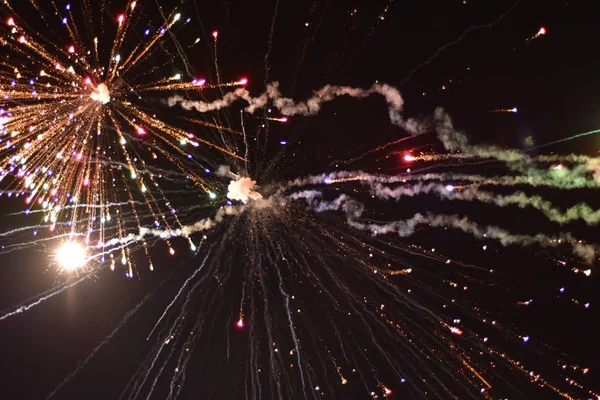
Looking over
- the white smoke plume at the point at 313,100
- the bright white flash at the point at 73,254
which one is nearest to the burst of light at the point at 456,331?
the white smoke plume at the point at 313,100

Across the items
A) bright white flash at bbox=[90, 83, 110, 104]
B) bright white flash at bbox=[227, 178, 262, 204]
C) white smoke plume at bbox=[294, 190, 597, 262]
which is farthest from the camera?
white smoke plume at bbox=[294, 190, 597, 262]

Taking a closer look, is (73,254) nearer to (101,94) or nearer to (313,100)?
(101,94)

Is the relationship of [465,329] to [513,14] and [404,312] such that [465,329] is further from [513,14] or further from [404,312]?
[513,14]

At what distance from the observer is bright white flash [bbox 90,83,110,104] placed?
6.09 m

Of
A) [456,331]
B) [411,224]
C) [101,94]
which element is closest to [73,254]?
[101,94]

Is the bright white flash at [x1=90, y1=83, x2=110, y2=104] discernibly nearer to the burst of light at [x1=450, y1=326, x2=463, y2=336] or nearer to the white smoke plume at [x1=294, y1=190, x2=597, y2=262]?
the white smoke plume at [x1=294, y1=190, x2=597, y2=262]

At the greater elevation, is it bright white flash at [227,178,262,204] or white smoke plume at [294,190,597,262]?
bright white flash at [227,178,262,204]

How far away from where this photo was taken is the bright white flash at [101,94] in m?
6.09

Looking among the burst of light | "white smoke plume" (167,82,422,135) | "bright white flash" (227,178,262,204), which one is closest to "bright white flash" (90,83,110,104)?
"white smoke plume" (167,82,422,135)

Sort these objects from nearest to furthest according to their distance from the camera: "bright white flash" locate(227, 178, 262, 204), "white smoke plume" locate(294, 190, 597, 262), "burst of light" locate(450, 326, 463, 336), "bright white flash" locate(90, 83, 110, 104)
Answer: "bright white flash" locate(90, 83, 110, 104), "bright white flash" locate(227, 178, 262, 204), "white smoke plume" locate(294, 190, 597, 262), "burst of light" locate(450, 326, 463, 336)

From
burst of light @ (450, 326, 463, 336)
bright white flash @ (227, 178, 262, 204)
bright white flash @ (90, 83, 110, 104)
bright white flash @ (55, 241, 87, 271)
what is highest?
bright white flash @ (90, 83, 110, 104)

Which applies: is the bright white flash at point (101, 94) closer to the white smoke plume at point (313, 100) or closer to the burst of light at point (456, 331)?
the white smoke plume at point (313, 100)

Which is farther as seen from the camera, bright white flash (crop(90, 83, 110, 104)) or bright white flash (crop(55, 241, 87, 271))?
bright white flash (crop(55, 241, 87, 271))

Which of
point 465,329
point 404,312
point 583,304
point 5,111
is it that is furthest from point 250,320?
point 583,304
